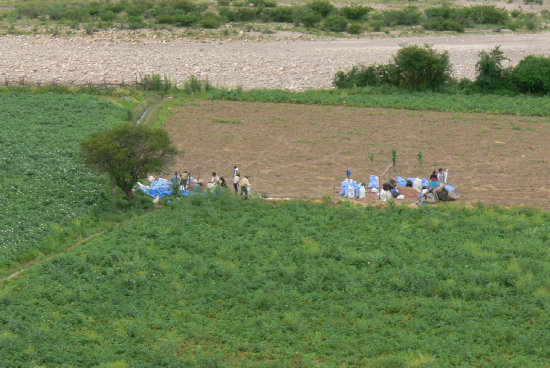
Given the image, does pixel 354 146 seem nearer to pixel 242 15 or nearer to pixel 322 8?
pixel 242 15

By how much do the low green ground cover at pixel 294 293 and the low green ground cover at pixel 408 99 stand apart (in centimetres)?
1430

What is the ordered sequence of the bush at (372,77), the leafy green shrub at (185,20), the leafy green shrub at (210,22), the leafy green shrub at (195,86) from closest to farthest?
the leafy green shrub at (195,86) → the bush at (372,77) → the leafy green shrub at (210,22) → the leafy green shrub at (185,20)

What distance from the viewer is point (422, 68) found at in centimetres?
4197

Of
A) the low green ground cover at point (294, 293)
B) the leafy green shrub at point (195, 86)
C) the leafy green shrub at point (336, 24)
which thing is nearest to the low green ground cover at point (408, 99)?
the leafy green shrub at point (195, 86)

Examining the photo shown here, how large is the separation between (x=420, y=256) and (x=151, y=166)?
29.6 ft

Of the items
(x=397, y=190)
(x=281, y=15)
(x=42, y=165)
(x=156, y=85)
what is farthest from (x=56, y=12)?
(x=397, y=190)

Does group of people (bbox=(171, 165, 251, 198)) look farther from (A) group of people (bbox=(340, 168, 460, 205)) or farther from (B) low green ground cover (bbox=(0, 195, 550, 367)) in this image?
(A) group of people (bbox=(340, 168, 460, 205))

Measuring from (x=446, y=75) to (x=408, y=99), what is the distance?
434 centimetres

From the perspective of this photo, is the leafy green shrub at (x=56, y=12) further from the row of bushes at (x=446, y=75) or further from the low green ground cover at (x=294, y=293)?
the low green ground cover at (x=294, y=293)

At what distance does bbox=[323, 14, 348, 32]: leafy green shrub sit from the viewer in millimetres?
64375

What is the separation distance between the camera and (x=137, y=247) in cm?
2108

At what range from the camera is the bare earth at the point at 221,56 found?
47281 mm

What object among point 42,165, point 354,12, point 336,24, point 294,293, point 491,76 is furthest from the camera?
point 354,12

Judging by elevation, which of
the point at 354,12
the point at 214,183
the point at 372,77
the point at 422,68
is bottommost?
the point at 214,183
